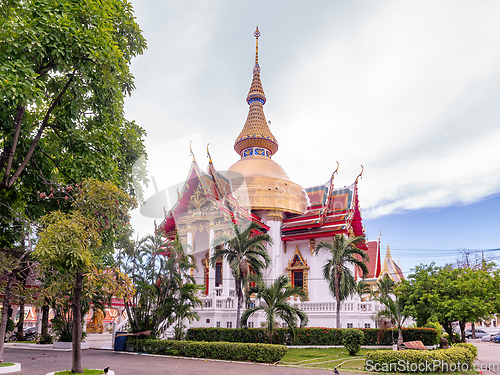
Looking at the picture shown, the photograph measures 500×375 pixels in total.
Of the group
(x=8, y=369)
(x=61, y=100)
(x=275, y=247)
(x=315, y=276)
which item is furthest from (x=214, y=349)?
(x=275, y=247)

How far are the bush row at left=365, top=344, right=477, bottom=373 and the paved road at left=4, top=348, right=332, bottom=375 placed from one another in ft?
4.92

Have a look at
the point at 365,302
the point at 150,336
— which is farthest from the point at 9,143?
the point at 365,302

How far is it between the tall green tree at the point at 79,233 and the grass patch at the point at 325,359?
7740 millimetres

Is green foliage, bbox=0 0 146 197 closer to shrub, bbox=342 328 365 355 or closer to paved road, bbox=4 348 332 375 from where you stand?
paved road, bbox=4 348 332 375

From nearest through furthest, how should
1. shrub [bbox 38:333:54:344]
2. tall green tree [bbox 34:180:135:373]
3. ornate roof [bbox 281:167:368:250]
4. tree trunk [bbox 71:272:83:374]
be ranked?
tall green tree [bbox 34:180:135:373] → tree trunk [bbox 71:272:83:374] → shrub [bbox 38:333:54:344] → ornate roof [bbox 281:167:368:250]

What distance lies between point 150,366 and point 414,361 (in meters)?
8.42

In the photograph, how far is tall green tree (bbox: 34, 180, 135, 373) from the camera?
876cm

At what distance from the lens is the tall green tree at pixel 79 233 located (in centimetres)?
876

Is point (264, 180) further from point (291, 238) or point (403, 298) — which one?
point (403, 298)

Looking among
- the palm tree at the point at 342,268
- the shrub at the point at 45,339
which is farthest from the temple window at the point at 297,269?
the shrub at the point at 45,339

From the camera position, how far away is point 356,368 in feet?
43.8

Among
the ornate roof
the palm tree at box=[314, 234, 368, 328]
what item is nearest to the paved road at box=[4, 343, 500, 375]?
the palm tree at box=[314, 234, 368, 328]

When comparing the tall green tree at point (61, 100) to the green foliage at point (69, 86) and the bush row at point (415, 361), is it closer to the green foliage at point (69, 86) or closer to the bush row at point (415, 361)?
the green foliage at point (69, 86)

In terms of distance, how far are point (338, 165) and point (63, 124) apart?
2054cm
